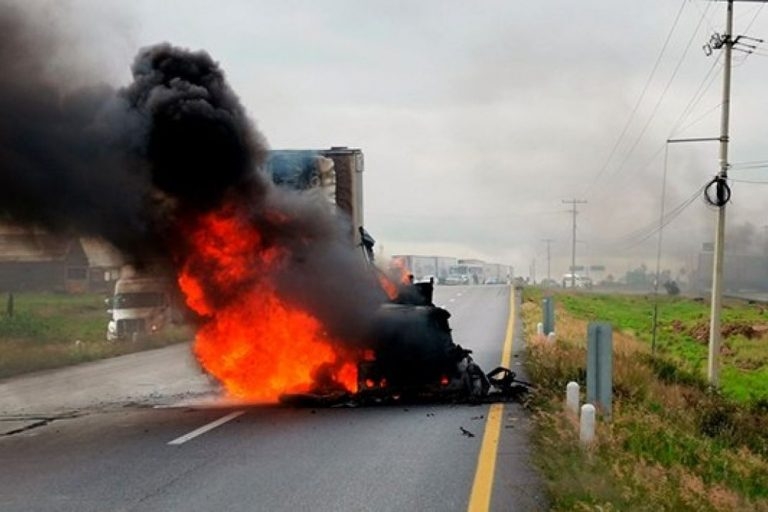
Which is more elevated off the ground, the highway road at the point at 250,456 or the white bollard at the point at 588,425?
the white bollard at the point at 588,425

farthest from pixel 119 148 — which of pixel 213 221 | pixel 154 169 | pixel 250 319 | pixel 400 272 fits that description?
Result: pixel 400 272

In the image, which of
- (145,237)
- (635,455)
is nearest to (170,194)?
(145,237)

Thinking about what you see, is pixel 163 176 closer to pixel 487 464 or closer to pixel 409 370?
pixel 409 370

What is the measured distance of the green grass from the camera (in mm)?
24062

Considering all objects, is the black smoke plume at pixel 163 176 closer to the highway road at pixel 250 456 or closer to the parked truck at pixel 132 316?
the highway road at pixel 250 456

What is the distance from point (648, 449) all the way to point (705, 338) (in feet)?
99.9

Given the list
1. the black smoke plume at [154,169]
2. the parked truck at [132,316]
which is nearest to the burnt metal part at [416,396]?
the black smoke plume at [154,169]

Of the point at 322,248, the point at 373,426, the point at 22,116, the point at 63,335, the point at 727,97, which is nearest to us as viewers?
the point at 373,426

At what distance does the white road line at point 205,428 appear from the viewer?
1024cm

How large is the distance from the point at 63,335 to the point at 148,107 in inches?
704

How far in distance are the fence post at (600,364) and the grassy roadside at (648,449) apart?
317 millimetres

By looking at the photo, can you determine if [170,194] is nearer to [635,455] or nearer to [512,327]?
[635,455]

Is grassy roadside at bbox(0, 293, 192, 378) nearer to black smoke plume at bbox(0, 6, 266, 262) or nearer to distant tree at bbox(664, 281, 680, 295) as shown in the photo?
black smoke plume at bbox(0, 6, 266, 262)

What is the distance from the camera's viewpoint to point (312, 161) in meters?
16.0
